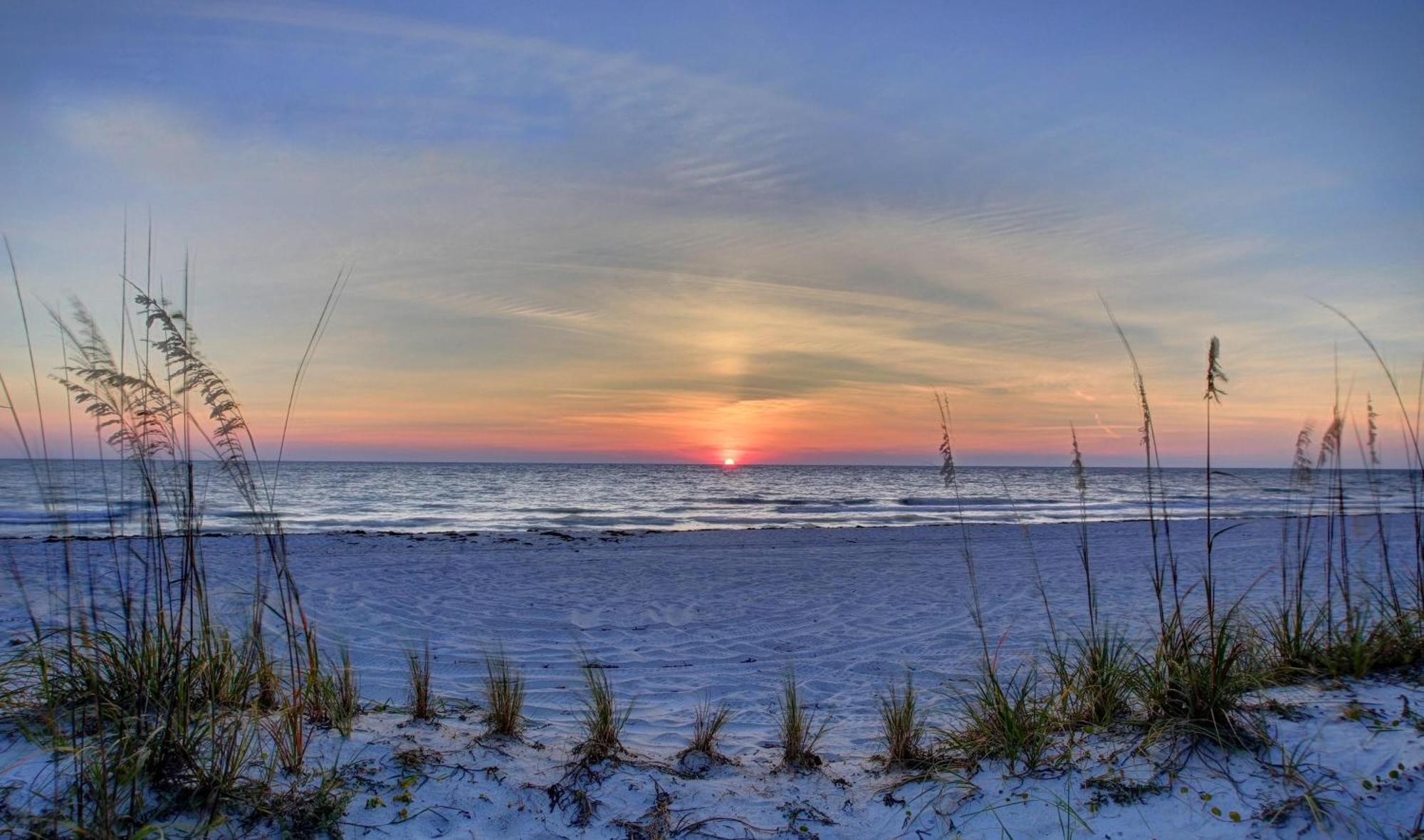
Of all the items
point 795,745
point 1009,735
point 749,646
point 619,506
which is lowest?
point 619,506

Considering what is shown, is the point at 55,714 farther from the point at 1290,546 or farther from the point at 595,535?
the point at 1290,546

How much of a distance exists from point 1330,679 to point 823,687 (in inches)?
133

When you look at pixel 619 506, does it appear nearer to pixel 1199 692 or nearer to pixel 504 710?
pixel 504 710

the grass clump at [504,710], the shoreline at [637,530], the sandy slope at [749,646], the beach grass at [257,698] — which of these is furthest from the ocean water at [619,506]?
the grass clump at [504,710]

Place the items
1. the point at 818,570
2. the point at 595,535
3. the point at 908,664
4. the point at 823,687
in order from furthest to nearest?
1. the point at 595,535
2. the point at 818,570
3. the point at 908,664
4. the point at 823,687

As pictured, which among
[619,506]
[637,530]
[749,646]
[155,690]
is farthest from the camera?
[619,506]

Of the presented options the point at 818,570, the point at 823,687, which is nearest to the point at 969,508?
the point at 818,570

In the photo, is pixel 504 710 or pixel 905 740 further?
pixel 504 710

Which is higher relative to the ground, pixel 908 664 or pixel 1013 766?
pixel 1013 766

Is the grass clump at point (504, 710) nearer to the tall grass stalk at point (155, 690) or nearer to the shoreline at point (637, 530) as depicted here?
the tall grass stalk at point (155, 690)

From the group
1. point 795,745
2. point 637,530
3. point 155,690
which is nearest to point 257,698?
point 155,690

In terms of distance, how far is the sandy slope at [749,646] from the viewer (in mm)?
3178

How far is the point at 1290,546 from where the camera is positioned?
1380cm

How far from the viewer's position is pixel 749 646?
7715 millimetres
